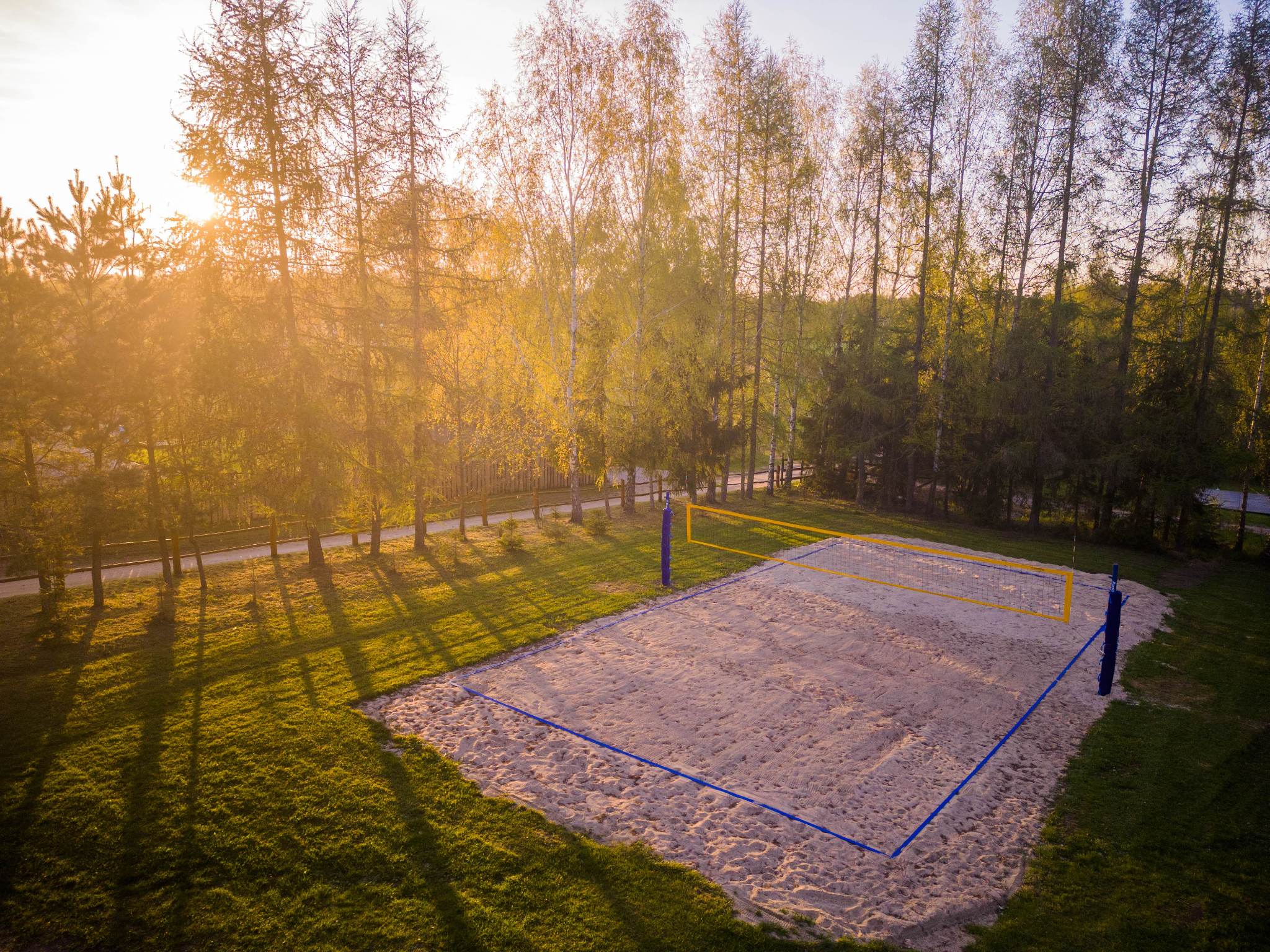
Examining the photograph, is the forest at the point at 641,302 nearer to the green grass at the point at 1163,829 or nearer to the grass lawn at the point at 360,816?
the grass lawn at the point at 360,816

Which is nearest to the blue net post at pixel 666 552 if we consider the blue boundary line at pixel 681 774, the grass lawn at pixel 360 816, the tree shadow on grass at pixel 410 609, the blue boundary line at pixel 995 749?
the grass lawn at pixel 360 816

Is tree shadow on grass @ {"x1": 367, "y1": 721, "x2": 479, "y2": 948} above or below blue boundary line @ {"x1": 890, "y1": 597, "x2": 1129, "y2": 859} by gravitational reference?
above

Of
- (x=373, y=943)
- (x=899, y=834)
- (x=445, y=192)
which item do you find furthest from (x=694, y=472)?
(x=373, y=943)

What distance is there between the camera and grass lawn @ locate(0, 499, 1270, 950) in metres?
4.80

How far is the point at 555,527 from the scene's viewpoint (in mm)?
17703

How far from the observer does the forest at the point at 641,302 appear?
1011cm

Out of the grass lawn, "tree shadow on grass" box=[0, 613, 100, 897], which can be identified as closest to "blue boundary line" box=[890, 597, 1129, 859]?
the grass lawn

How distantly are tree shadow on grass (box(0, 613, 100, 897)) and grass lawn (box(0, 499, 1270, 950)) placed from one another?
2 cm

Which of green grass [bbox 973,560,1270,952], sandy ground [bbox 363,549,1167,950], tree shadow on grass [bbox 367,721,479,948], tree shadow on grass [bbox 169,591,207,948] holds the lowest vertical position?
green grass [bbox 973,560,1270,952]

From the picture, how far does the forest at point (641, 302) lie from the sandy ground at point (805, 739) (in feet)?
18.5

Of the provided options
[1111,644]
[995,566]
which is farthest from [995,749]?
[995,566]

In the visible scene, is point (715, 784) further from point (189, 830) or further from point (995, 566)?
point (995, 566)

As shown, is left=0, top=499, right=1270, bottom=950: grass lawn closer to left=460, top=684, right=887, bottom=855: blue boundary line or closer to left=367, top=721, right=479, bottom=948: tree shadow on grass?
left=367, top=721, right=479, bottom=948: tree shadow on grass

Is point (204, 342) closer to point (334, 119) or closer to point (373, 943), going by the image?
point (334, 119)
